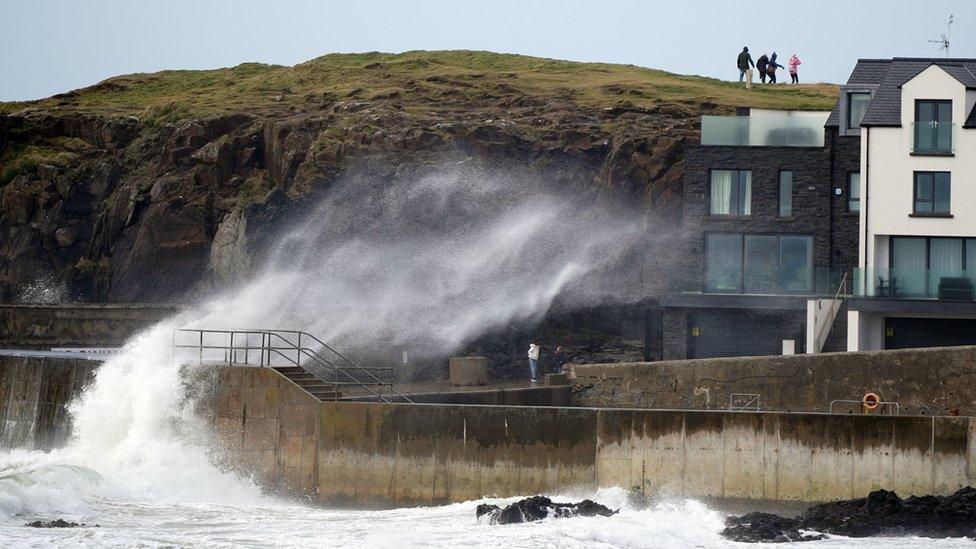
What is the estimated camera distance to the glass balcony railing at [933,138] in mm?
39812

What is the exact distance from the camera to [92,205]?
202 ft

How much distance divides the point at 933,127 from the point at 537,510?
20.2 meters

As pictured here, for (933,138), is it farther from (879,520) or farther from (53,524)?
(53,524)

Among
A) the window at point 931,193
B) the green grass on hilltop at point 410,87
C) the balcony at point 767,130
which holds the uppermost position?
the green grass on hilltop at point 410,87

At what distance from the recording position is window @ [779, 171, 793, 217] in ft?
144

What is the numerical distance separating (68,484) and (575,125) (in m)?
31.2

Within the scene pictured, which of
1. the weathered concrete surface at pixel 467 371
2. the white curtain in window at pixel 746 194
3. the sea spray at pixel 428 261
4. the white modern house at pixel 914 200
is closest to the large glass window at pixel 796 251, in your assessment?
the white curtain in window at pixel 746 194

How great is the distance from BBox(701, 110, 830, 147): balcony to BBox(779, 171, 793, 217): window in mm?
1044

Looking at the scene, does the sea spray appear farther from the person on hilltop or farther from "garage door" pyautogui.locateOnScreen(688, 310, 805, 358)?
→ the person on hilltop

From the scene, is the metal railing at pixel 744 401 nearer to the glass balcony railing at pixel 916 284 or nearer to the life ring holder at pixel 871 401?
the life ring holder at pixel 871 401

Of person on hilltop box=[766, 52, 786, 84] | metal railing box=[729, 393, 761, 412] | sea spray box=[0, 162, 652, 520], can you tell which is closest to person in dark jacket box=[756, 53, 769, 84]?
person on hilltop box=[766, 52, 786, 84]

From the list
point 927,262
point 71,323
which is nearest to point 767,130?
point 927,262

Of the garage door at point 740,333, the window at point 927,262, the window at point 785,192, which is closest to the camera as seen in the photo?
the window at point 927,262

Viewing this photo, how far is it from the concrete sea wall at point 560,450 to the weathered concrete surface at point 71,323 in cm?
2300
